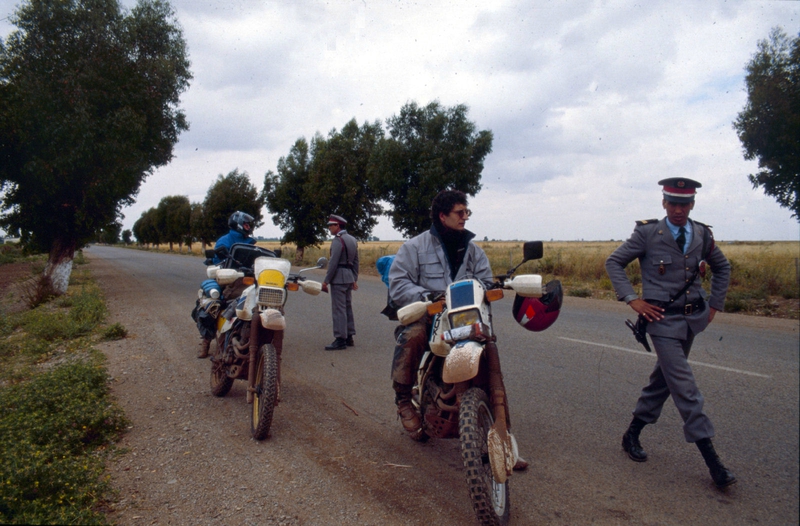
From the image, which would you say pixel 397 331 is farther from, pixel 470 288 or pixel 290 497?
pixel 290 497

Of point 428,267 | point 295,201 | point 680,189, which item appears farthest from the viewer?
point 295,201

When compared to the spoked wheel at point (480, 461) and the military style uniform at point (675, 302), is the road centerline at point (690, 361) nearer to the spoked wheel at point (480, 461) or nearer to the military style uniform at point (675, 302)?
the military style uniform at point (675, 302)

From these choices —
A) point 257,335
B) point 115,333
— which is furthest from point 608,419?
point 115,333

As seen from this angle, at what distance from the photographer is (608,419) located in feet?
14.4

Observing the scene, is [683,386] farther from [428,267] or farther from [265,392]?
[265,392]

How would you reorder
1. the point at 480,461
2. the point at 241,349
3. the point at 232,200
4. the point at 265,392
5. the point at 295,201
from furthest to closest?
the point at 232,200 → the point at 295,201 → the point at 241,349 → the point at 265,392 → the point at 480,461

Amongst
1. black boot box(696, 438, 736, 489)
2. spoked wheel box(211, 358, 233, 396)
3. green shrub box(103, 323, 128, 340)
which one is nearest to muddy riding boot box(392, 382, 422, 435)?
black boot box(696, 438, 736, 489)

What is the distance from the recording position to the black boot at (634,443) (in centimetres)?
358

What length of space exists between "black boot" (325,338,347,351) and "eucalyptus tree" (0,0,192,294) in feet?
34.7

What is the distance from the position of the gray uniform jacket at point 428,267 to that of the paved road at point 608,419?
1.25 meters

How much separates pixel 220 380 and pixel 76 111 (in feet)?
39.1

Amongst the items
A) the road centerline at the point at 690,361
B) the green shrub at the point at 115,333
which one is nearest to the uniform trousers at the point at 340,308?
the road centerline at the point at 690,361

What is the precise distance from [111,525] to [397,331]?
6.32 ft

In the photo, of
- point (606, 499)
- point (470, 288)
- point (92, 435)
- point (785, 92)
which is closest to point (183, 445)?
point (92, 435)
